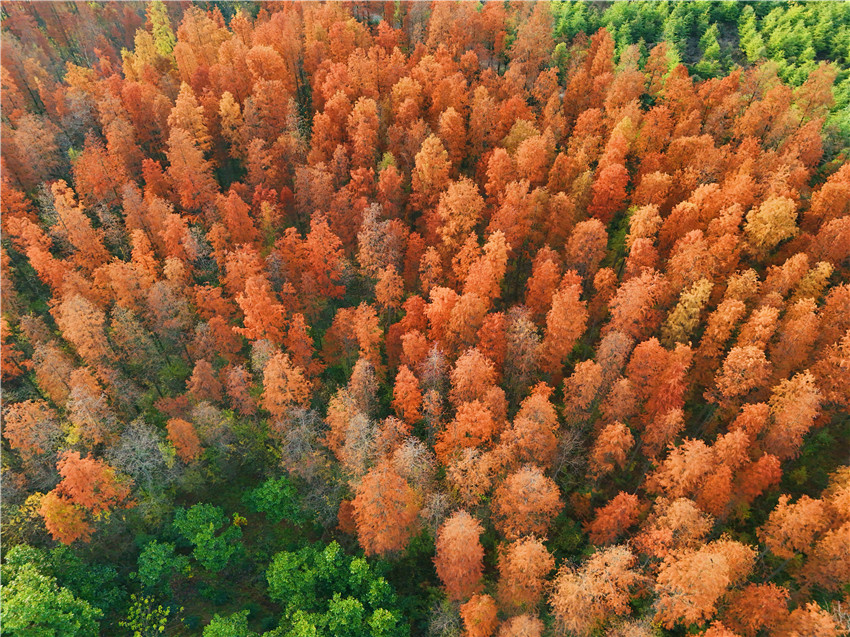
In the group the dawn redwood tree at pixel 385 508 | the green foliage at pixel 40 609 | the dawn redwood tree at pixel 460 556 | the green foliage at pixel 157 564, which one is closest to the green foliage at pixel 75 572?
the green foliage at pixel 40 609

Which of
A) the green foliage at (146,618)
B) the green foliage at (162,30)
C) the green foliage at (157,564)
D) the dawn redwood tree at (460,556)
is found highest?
the green foliage at (162,30)

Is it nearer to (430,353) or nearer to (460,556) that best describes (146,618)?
(460,556)

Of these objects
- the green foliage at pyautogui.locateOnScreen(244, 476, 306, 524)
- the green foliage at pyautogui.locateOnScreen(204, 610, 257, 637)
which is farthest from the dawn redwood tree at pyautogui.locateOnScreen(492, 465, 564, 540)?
the green foliage at pyautogui.locateOnScreen(204, 610, 257, 637)

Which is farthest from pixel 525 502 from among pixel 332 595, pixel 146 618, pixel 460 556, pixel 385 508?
pixel 146 618

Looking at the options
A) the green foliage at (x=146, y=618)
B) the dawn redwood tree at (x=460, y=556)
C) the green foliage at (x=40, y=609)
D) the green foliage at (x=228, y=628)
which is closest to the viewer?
the green foliage at (x=40, y=609)

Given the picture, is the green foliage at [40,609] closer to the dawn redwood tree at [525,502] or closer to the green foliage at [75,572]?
the green foliage at [75,572]

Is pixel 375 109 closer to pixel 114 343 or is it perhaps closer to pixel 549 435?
pixel 114 343

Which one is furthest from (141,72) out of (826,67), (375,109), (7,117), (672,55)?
(826,67)
